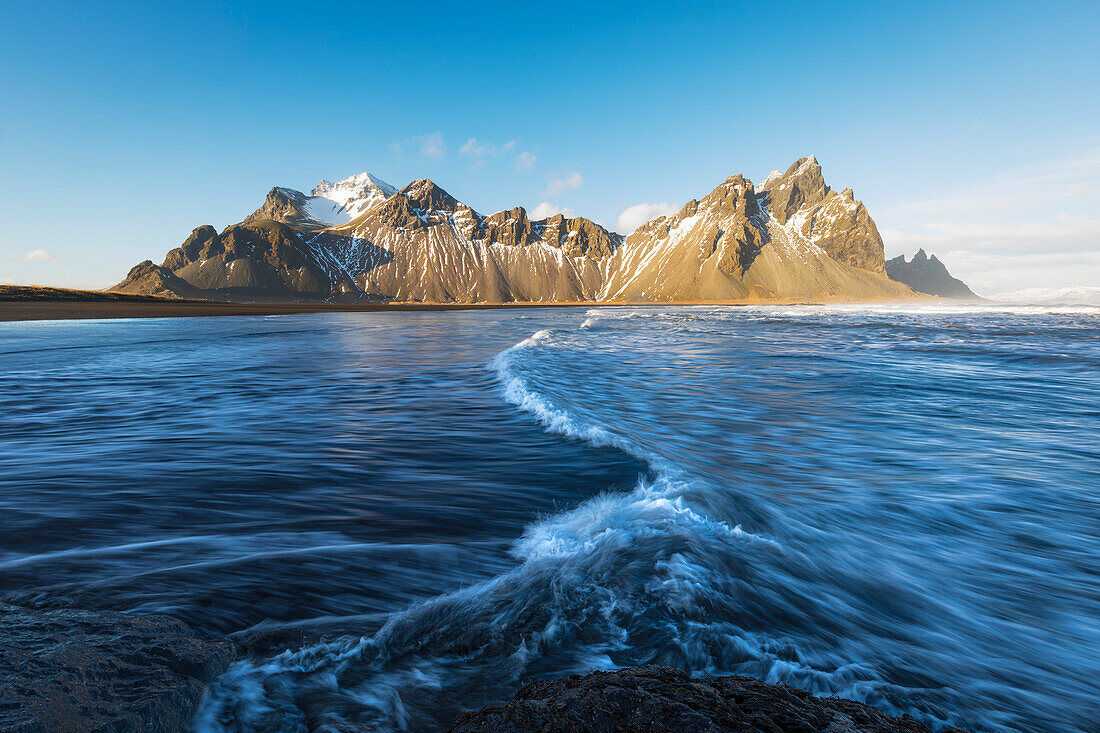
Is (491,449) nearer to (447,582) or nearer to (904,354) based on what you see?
(447,582)

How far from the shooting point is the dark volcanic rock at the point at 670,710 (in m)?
2.01

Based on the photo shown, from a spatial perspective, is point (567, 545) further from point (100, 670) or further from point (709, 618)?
point (100, 670)

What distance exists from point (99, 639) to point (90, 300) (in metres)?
120

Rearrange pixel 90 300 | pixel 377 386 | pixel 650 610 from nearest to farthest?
1. pixel 650 610
2. pixel 377 386
3. pixel 90 300

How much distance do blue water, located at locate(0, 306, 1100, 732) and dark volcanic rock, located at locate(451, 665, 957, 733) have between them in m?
0.87

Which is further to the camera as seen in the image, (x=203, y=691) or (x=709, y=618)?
(x=709, y=618)

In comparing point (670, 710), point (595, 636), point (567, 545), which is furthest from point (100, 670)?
point (567, 545)

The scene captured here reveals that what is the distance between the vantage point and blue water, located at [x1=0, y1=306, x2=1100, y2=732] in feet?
10.8

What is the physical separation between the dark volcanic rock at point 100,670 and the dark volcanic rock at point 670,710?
1.65m

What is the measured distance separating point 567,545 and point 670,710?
3010mm

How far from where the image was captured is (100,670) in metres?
2.67

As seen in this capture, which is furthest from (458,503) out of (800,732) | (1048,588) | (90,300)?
(90,300)

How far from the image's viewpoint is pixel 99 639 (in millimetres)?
3016

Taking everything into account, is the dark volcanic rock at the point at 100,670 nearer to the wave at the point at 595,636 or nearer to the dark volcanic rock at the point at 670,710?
the wave at the point at 595,636
